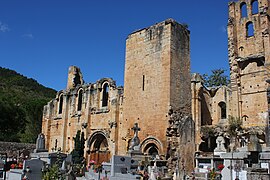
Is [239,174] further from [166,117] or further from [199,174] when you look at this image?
[166,117]

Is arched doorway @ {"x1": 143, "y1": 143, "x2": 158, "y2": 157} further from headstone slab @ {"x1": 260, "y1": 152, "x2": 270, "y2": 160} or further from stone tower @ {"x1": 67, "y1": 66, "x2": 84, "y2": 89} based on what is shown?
stone tower @ {"x1": 67, "y1": 66, "x2": 84, "y2": 89}

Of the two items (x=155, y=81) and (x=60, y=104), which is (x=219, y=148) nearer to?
(x=155, y=81)

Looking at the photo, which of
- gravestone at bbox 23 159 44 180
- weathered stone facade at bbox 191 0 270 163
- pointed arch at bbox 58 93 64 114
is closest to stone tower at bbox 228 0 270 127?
weathered stone facade at bbox 191 0 270 163

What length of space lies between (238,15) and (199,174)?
21.9m

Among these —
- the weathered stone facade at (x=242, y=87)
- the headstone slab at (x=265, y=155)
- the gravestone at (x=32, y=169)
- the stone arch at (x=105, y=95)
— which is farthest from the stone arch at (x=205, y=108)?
the gravestone at (x=32, y=169)

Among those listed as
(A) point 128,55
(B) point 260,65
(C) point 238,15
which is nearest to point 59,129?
(A) point 128,55

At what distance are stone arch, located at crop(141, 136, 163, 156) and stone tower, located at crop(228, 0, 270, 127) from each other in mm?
12988

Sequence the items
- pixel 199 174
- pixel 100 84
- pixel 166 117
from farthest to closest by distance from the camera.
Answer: pixel 100 84 < pixel 166 117 < pixel 199 174

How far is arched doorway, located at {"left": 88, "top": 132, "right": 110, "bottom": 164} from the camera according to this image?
2031 centimetres

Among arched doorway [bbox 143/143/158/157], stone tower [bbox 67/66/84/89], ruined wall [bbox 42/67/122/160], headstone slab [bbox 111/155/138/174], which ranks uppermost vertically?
stone tower [bbox 67/66/84/89]

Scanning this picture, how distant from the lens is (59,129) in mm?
24656

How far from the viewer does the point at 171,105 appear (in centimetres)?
1589

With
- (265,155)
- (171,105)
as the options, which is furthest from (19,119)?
(265,155)

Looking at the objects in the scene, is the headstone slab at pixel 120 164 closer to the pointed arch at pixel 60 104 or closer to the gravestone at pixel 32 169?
the gravestone at pixel 32 169
